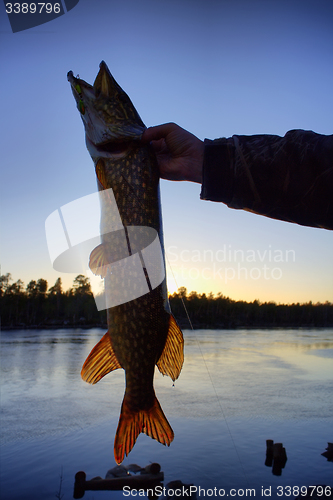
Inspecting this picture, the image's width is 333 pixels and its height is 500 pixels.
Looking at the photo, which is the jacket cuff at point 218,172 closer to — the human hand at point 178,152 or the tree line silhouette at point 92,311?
the human hand at point 178,152

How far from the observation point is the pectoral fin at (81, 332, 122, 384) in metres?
2.08

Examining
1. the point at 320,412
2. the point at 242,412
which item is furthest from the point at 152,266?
the point at 320,412

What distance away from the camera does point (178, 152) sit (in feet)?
6.75

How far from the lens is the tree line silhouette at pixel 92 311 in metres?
57.7

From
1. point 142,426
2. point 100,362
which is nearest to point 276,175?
point 100,362

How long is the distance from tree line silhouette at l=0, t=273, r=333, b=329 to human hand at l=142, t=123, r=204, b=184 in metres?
38.2

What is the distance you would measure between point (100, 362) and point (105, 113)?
4.85 ft

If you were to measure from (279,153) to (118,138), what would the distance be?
3.01ft

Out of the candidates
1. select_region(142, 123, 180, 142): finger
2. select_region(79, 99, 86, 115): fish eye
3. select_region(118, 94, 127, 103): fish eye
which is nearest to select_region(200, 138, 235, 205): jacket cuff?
select_region(142, 123, 180, 142): finger

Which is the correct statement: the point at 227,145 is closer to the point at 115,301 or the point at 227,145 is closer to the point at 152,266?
the point at 152,266

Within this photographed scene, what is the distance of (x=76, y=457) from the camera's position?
69.5 ft

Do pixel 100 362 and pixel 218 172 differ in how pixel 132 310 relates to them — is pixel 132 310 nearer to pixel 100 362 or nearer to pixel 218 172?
pixel 100 362

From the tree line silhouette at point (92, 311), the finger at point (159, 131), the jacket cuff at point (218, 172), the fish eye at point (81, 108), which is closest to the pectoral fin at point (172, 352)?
the jacket cuff at point (218, 172)

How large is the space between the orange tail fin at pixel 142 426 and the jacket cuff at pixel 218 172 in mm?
1212
